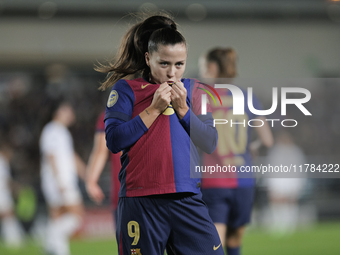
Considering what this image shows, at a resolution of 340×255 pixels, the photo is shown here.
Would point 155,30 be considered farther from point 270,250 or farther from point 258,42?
point 258,42

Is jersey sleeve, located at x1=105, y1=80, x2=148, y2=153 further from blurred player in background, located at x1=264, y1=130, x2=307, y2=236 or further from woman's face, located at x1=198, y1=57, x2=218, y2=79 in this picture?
blurred player in background, located at x1=264, y1=130, x2=307, y2=236

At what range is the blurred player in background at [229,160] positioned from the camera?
3.78 meters

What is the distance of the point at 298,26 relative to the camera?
50.0 feet

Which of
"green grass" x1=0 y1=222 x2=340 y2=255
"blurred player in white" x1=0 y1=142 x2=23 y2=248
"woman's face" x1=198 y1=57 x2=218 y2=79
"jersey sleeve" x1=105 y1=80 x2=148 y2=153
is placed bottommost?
"green grass" x1=0 y1=222 x2=340 y2=255

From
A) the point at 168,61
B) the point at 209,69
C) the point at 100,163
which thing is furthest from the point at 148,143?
the point at 100,163

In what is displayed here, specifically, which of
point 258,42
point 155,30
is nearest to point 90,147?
point 258,42

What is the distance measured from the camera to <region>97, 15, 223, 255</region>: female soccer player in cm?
207

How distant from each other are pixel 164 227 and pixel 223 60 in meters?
2.17

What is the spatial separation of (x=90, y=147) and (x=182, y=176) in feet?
38.5

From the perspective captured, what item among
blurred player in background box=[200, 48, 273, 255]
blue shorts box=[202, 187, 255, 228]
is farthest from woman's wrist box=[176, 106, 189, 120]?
blue shorts box=[202, 187, 255, 228]

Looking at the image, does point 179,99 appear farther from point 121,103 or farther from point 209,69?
point 209,69

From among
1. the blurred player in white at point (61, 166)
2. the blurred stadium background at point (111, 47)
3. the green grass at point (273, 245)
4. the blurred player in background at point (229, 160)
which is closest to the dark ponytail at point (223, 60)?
the blurred player in background at point (229, 160)

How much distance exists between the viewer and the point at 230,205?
12.8 feet

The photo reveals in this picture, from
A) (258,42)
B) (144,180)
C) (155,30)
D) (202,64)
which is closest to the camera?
(144,180)
